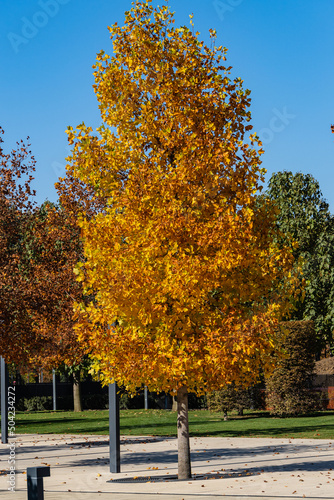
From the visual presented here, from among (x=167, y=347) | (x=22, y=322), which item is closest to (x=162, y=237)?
(x=167, y=347)

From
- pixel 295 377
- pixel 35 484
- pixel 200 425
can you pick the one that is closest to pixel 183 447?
pixel 35 484

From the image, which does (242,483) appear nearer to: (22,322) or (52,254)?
(22,322)

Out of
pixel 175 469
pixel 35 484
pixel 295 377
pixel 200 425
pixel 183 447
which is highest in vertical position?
pixel 295 377

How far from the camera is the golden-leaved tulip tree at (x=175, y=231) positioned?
9.92 meters

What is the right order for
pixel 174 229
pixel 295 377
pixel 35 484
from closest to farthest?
1. pixel 35 484
2. pixel 174 229
3. pixel 295 377

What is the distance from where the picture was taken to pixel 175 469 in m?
12.6

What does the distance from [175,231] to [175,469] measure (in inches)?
196

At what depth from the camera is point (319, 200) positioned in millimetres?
35688

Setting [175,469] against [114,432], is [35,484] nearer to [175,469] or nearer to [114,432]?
[114,432]

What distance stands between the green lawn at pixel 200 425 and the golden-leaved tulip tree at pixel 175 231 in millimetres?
9219

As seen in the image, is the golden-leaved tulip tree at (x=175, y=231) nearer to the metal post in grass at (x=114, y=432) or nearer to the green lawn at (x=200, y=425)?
the metal post in grass at (x=114, y=432)

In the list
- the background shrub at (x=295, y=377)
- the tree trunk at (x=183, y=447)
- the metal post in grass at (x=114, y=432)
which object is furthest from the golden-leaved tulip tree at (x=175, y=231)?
the background shrub at (x=295, y=377)

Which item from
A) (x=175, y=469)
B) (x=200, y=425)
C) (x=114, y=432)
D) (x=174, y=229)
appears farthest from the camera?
(x=200, y=425)

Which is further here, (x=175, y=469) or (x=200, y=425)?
(x=200, y=425)
